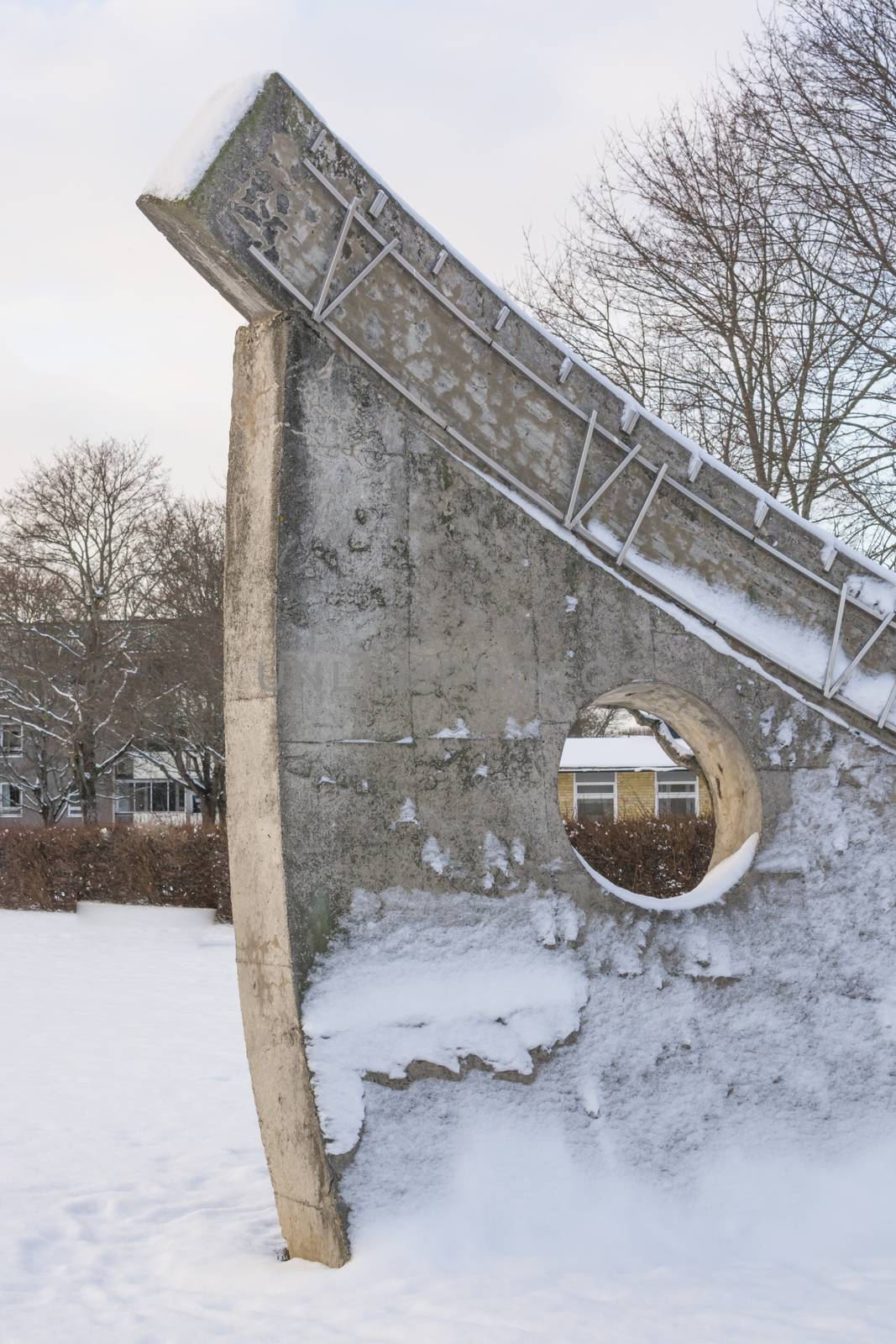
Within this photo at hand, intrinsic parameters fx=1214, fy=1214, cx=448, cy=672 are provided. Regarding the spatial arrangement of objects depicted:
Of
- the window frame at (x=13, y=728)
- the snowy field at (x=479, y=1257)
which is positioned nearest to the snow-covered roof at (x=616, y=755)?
the window frame at (x=13, y=728)

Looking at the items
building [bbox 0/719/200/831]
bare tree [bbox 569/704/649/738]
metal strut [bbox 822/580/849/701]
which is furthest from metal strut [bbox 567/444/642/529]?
bare tree [bbox 569/704/649/738]

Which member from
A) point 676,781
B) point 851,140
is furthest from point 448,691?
point 676,781

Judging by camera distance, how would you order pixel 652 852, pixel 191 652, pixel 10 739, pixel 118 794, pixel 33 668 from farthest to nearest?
pixel 10 739 → pixel 118 794 → pixel 33 668 → pixel 191 652 → pixel 652 852

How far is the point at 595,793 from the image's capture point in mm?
29406

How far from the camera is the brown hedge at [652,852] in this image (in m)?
14.7

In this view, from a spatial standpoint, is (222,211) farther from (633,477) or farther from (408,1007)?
(408,1007)

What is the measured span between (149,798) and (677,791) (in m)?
18.7

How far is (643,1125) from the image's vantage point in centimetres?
461

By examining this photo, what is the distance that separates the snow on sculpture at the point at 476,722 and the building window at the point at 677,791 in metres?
23.9

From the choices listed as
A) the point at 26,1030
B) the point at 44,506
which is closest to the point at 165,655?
the point at 44,506

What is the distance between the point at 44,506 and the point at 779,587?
89.9 ft

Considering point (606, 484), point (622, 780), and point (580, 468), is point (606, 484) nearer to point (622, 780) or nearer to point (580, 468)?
point (580, 468)

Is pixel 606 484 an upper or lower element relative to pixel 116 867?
upper

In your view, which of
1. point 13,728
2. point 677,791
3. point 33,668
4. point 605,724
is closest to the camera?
point 33,668
